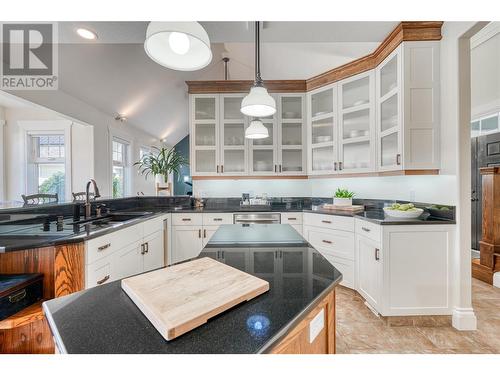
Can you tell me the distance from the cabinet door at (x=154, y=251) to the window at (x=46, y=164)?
105 inches

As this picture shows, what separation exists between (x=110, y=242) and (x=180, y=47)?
1.45m

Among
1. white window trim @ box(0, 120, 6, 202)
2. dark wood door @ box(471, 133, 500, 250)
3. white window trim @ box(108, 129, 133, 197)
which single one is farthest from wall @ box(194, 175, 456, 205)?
white window trim @ box(0, 120, 6, 202)

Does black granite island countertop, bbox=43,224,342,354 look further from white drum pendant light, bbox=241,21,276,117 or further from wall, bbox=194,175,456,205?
wall, bbox=194,175,456,205

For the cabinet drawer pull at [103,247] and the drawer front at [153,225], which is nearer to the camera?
the cabinet drawer pull at [103,247]

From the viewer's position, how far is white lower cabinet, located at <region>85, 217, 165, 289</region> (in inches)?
58.6

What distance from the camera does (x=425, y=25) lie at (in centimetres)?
213

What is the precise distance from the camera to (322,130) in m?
3.19

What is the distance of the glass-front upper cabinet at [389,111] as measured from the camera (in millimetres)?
2279

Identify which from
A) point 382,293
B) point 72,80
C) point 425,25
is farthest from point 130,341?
point 72,80

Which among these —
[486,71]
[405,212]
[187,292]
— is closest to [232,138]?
[405,212]

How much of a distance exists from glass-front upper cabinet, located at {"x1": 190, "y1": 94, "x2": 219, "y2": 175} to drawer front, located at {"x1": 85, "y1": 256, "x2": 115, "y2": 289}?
1.85 meters
